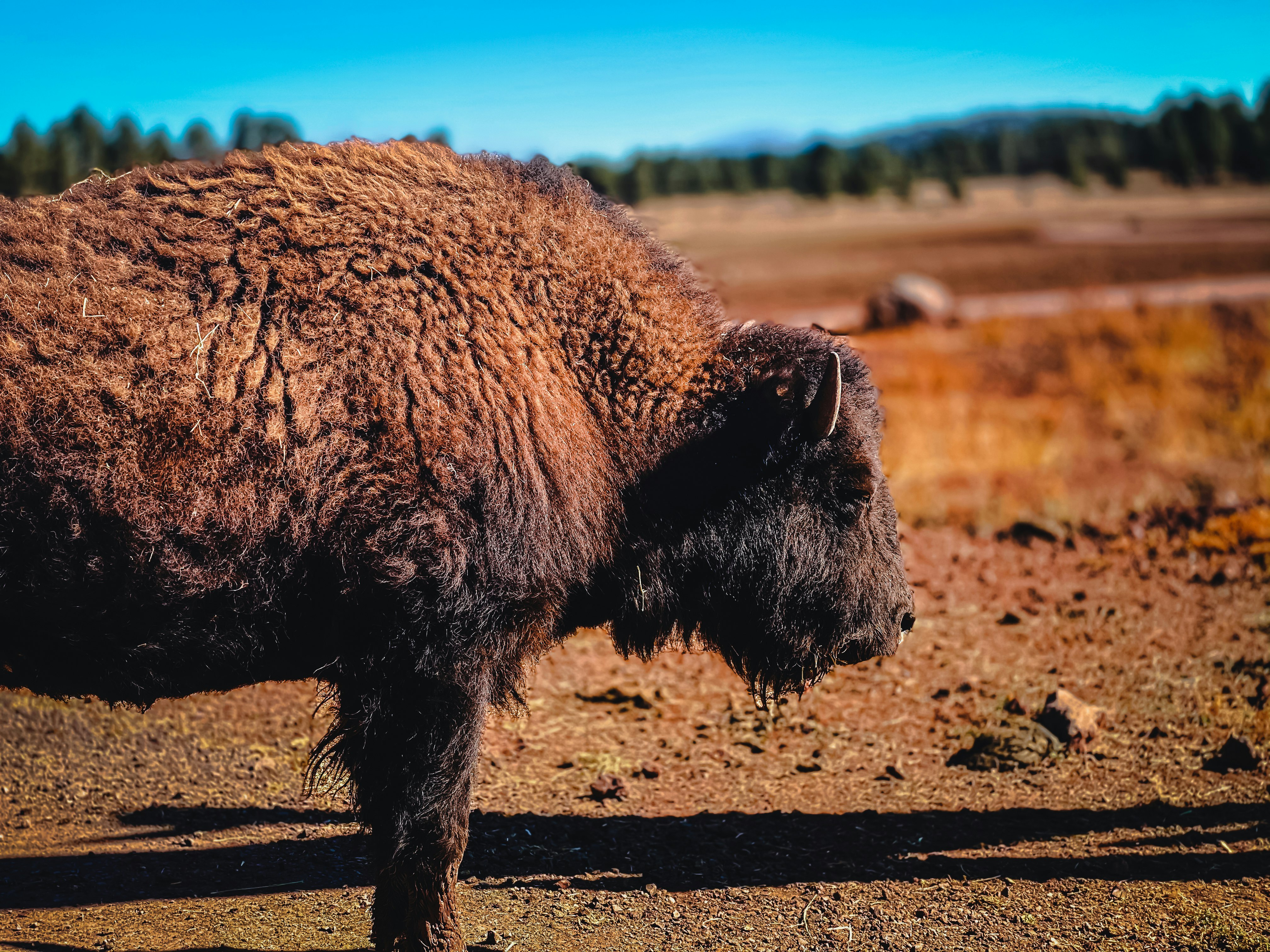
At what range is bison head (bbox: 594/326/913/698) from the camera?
11.7 feet

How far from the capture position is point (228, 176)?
3.35 meters

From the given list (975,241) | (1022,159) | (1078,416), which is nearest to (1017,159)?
(1022,159)

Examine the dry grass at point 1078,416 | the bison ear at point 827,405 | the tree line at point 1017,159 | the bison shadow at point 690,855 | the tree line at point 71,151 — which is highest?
the tree line at point 1017,159

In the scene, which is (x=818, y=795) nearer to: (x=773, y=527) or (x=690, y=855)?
(x=690, y=855)

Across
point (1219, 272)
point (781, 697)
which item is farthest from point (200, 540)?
point (1219, 272)

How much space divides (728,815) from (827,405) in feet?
7.18

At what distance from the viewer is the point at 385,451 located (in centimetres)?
298

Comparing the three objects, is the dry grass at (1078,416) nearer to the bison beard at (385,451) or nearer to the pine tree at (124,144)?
the bison beard at (385,451)

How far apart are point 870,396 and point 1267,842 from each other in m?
2.64

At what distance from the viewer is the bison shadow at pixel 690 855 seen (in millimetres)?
3994

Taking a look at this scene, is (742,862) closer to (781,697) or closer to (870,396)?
(781,697)

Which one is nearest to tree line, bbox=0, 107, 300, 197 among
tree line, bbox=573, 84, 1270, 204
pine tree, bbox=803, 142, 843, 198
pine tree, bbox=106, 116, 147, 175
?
pine tree, bbox=106, 116, 147, 175

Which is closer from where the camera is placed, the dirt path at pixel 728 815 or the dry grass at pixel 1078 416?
the dirt path at pixel 728 815

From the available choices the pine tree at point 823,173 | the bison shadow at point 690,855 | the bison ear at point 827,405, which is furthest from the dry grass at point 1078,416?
the pine tree at point 823,173
